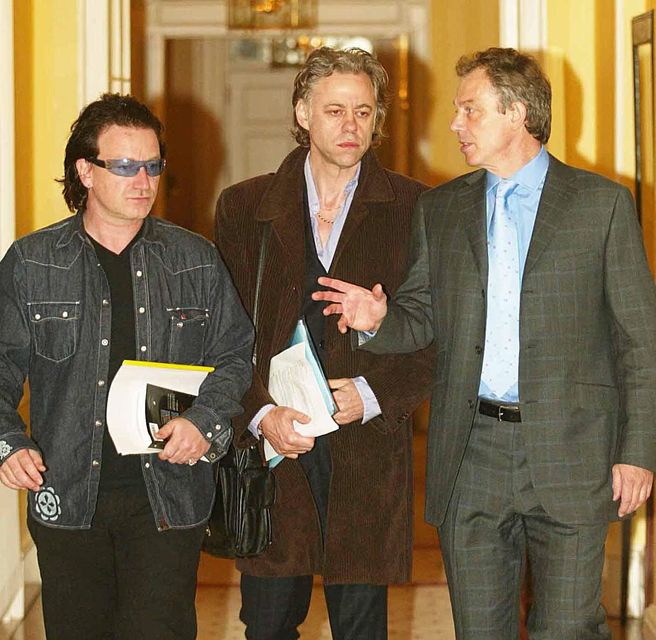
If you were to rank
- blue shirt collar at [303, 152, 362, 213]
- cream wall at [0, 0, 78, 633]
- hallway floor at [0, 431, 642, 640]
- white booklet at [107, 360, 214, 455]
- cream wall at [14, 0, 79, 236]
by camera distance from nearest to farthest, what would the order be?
white booklet at [107, 360, 214, 455]
blue shirt collar at [303, 152, 362, 213]
hallway floor at [0, 431, 642, 640]
cream wall at [0, 0, 78, 633]
cream wall at [14, 0, 79, 236]

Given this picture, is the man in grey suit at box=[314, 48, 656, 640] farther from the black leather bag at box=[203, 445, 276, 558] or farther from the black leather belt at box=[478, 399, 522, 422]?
the black leather bag at box=[203, 445, 276, 558]

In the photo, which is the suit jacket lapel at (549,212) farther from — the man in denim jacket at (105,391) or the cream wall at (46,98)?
the cream wall at (46,98)

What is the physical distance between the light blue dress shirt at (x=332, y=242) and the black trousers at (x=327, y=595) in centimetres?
17

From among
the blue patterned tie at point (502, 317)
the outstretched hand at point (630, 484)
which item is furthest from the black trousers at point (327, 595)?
the outstretched hand at point (630, 484)

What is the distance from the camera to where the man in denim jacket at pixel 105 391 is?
9.64 ft

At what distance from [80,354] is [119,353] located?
88mm

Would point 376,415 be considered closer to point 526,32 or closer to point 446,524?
point 446,524

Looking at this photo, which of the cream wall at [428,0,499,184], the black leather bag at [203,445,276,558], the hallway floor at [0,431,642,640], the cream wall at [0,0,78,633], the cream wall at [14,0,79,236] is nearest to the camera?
the black leather bag at [203,445,276,558]

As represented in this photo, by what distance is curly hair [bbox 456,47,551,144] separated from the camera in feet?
10.0

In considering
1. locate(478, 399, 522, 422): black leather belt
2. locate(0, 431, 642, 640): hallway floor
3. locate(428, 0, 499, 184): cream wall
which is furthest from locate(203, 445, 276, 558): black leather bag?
locate(428, 0, 499, 184): cream wall

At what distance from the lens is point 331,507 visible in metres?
3.40

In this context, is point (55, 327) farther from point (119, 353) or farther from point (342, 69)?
point (342, 69)

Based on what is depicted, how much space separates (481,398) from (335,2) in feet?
21.9

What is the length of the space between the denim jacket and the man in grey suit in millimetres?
385
